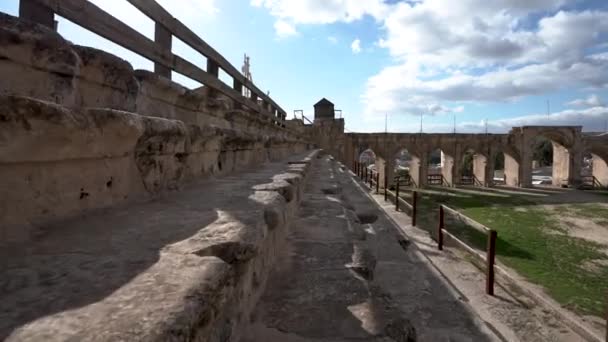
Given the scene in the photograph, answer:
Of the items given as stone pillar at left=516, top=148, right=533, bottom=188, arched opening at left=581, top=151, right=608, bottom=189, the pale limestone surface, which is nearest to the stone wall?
the pale limestone surface

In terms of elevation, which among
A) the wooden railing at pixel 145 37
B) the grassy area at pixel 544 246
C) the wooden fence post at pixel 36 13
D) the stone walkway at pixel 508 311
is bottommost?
the grassy area at pixel 544 246

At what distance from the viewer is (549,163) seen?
5847 centimetres

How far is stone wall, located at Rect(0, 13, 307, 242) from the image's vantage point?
1.02 m

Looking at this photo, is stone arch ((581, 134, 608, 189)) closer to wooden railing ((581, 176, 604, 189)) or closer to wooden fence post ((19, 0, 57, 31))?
wooden railing ((581, 176, 604, 189))

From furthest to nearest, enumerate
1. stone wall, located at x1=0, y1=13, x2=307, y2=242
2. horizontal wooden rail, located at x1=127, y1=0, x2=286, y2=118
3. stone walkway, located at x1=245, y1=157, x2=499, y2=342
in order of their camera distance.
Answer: horizontal wooden rail, located at x1=127, y1=0, x2=286, y2=118, stone walkway, located at x1=245, y1=157, x2=499, y2=342, stone wall, located at x1=0, y1=13, x2=307, y2=242

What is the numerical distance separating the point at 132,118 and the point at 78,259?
635mm

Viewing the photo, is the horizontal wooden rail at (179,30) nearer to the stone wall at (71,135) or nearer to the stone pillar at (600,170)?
the stone wall at (71,135)

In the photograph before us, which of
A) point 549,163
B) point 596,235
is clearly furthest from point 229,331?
point 549,163

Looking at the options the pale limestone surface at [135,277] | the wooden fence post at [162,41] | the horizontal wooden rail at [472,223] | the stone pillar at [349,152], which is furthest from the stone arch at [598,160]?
the pale limestone surface at [135,277]

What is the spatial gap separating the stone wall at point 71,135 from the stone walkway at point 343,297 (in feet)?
2.55

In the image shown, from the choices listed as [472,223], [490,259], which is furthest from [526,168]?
[490,259]

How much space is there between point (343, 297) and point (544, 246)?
9.62 metres

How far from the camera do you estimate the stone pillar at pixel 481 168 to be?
1049 inches

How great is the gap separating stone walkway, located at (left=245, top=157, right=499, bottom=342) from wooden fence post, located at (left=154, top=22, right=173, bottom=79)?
1427 mm
